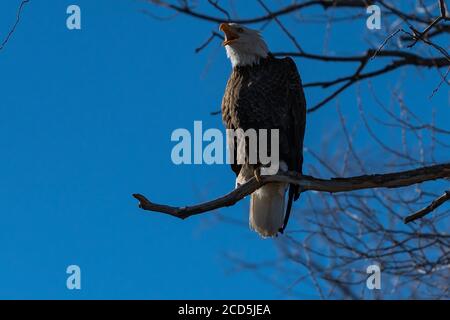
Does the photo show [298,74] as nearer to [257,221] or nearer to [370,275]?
[257,221]

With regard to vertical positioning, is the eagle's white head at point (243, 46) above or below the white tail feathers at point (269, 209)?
above

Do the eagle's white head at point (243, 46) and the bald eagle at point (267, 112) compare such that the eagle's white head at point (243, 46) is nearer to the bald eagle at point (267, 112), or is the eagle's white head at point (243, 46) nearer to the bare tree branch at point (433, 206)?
the bald eagle at point (267, 112)

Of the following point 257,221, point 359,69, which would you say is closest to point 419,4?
point 359,69

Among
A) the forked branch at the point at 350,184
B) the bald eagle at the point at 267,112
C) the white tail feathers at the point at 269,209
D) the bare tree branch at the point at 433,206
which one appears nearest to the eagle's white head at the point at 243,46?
the bald eagle at the point at 267,112

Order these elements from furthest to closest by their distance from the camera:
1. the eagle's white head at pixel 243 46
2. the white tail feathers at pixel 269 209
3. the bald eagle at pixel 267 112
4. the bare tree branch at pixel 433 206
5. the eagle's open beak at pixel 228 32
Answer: the eagle's open beak at pixel 228 32 → the eagle's white head at pixel 243 46 → the white tail feathers at pixel 269 209 → the bald eagle at pixel 267 112 → the bare tree branch at pixel 433 206

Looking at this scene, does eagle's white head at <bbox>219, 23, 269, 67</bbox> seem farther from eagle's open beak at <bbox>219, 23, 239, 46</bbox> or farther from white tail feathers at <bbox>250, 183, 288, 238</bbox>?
white tail feathers at <bbox>250, 183, 288, 238</bbox>

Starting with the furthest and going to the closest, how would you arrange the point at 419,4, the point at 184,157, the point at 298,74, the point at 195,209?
the point at 419,4 < the point at 298,74 < the point at 184,157 < the point at 195,209

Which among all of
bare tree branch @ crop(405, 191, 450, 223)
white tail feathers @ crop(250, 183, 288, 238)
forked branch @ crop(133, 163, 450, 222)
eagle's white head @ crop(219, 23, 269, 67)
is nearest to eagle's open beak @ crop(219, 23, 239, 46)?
eagle's white head @ crop(219, 23, 269, 67)

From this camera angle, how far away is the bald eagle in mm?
6738

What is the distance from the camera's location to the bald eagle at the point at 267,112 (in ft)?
22.1

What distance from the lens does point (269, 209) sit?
6.86 metres

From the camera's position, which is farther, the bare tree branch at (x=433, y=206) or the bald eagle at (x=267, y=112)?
the bald eagle at (x=267, y=112)
